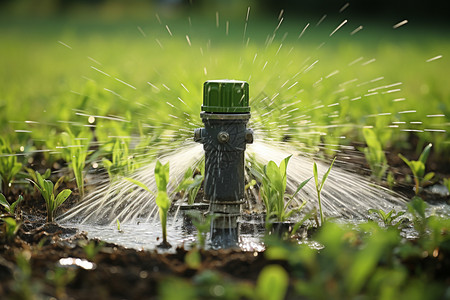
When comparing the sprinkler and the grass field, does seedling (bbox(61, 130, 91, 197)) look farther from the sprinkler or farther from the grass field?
the sprinkler

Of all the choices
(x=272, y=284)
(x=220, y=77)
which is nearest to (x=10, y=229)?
(x=272, y=284)

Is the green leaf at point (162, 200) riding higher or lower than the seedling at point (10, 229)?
higher

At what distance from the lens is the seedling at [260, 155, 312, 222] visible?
218cm

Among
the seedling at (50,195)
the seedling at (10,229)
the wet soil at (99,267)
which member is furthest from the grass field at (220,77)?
the seedling at (10,229)

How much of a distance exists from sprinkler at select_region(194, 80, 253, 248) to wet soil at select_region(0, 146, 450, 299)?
11.6 inches

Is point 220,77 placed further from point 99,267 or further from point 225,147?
point 99,267

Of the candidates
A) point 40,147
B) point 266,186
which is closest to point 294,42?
point 40,147

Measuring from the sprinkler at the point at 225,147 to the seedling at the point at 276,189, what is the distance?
0.10m

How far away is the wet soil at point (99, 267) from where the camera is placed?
5.15ft

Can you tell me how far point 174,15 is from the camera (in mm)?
21844

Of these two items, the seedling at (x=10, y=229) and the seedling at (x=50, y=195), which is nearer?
the seedling at (x=10, y=229)

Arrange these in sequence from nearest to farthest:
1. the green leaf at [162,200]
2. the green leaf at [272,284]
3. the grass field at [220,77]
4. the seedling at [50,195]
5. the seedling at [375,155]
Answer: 1. the green leaf at [272,284]
2. the green leaf at [162,200]
3. the seedling at [50,195]
4. the seedling at [375,155]
5. the grass field at [220,77]

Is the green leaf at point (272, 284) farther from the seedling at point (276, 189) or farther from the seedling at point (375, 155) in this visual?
the seedling at point (375, 155)

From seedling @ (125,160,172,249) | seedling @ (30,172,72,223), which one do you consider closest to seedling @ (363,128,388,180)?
seedling @ (125,160,172,249)
